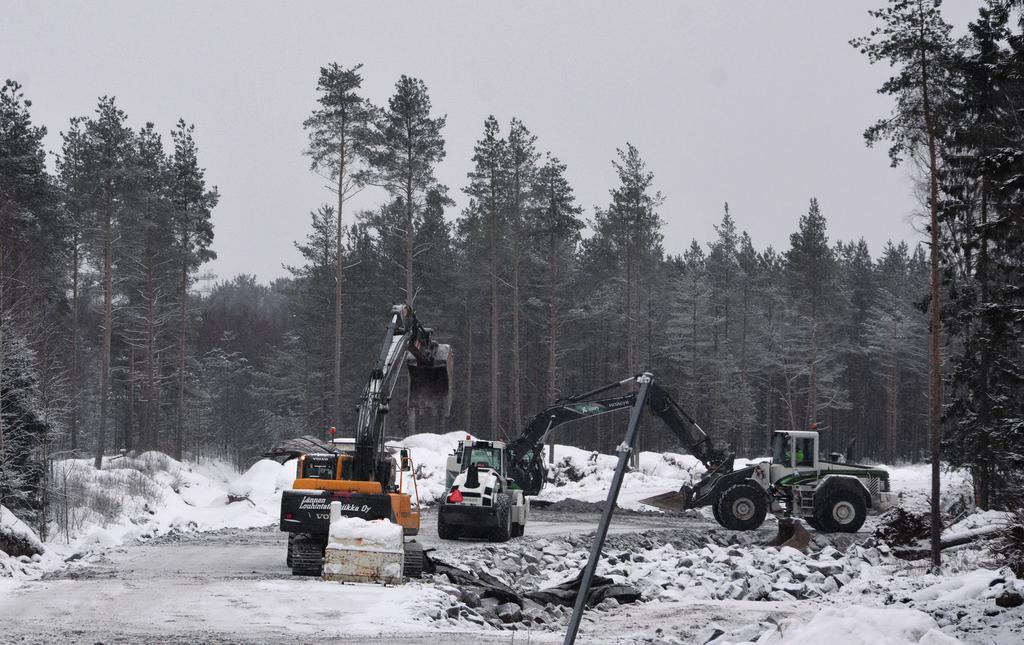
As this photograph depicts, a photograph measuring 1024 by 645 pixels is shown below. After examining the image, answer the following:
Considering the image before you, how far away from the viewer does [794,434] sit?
89.5ft

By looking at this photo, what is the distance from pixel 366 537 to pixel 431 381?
5.02 m

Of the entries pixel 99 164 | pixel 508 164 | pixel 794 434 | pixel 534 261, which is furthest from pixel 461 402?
pixel 794 434

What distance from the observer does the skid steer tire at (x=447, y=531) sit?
2194 centimetres

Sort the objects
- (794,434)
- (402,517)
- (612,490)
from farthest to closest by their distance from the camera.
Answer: (794,434) → (402,517) → (612,490)

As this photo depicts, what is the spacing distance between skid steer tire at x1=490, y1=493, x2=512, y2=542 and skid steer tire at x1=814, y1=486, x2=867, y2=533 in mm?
9348

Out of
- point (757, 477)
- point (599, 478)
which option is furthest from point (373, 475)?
point (599, 478)

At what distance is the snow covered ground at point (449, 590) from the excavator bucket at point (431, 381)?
308cm

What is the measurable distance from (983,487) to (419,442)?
21.9 meters

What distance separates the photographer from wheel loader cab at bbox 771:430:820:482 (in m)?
27.3

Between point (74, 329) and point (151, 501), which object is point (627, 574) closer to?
point (151, 501)

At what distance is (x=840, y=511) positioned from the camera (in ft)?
86.4

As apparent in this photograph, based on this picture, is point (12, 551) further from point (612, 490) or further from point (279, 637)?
point (612, 490)

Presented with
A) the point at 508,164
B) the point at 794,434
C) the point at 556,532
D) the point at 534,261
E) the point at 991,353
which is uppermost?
the point at 508,164

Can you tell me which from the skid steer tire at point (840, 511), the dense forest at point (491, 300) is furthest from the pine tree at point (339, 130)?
the skid steer tire at point (840, 511)
